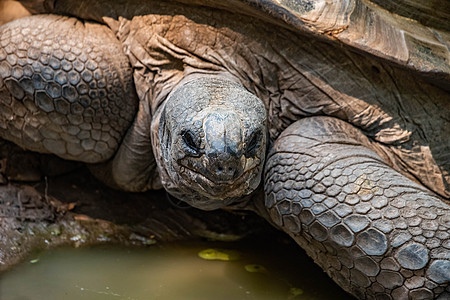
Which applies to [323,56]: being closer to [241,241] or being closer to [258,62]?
[258,62]

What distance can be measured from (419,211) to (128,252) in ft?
6.42

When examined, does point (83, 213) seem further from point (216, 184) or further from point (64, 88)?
point (216, 184)

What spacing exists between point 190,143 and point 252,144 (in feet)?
1.08

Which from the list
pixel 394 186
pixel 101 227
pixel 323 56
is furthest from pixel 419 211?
pixel 101 227

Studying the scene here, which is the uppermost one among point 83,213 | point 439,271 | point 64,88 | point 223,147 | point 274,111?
point 223,147

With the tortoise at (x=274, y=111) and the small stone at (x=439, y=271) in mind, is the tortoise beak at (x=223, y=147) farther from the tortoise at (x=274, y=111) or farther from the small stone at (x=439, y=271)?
the small stone at (x=439, y=271)

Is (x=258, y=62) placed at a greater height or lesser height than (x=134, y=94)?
greater

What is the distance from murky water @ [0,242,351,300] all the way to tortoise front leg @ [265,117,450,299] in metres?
0.45

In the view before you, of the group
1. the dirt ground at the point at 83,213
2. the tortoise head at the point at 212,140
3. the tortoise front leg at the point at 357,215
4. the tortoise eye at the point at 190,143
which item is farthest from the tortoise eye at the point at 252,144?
the dirt ground at the point at 83,213

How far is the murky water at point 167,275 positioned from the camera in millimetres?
3480

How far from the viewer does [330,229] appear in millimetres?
3268

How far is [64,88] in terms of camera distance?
155 inches

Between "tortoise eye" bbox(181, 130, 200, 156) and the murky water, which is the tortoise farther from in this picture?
the murky water

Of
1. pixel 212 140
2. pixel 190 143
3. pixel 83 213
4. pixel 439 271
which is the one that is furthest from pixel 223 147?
pixel 83 213
